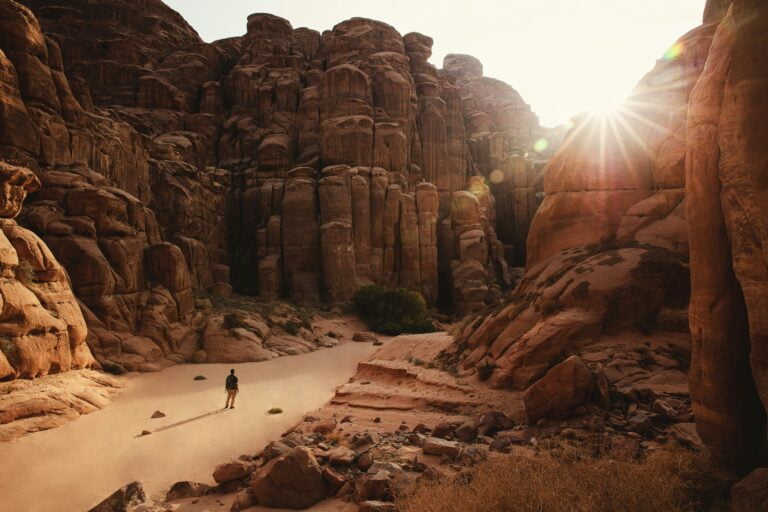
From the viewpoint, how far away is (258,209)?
170 feet

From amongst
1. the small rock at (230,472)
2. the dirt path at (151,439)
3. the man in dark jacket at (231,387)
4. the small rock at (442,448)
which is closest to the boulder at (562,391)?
the small rock at (442,448)

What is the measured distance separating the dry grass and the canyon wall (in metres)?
20.4

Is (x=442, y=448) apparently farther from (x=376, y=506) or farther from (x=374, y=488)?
(x=376, y=506)

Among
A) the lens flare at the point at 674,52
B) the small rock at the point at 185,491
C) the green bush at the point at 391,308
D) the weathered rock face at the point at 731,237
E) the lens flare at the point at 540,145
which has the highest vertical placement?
the lens flare at the point at 540,145

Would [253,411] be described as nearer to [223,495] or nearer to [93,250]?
[223,495]

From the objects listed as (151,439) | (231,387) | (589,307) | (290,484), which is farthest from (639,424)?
(231,387)

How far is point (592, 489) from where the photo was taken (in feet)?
21.6

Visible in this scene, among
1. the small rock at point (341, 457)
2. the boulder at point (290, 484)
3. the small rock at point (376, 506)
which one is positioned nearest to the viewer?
the small rock at point (376, 506)

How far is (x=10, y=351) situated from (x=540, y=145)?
308ft

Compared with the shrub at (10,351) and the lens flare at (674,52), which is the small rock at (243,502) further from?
the lens flare at (674,52)

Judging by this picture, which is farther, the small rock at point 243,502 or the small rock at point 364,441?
the small rock at point 364,441

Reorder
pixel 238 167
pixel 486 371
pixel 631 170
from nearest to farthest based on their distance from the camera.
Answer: pixel 486 371, pixel 631 170, pixel 238 167

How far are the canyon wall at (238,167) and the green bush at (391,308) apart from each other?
129 inches

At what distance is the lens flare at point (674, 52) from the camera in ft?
55.3
